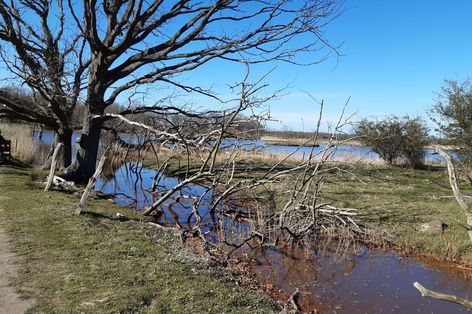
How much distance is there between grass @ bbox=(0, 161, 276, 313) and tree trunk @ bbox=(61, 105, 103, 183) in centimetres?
606

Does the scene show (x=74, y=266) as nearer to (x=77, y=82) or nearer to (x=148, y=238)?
(x=148, y=238)

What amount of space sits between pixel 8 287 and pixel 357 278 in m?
6.34

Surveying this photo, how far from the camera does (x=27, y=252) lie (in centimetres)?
709

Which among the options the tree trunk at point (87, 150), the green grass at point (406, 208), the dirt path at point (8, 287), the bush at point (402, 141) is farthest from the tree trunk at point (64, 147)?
the bush at point (402, 141)

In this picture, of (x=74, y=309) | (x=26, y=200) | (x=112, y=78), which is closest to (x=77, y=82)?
(x=112, y=78)

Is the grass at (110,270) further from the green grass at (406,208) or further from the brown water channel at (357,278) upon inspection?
the green grass at (406,208)

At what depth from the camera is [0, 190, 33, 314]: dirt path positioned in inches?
198

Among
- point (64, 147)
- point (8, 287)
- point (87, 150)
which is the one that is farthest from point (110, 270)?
point (64, 147)

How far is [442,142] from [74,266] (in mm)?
17232

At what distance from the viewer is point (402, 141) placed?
24109 mm

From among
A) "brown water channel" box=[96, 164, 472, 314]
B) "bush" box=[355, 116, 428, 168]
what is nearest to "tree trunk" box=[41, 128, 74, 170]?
"brown water channel" box=[96, 164, 472, 314]

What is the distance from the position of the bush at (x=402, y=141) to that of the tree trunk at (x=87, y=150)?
Answer: 1377 centimetres

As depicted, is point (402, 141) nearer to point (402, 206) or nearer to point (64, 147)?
point (402, 206)

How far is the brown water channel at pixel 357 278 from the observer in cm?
740
